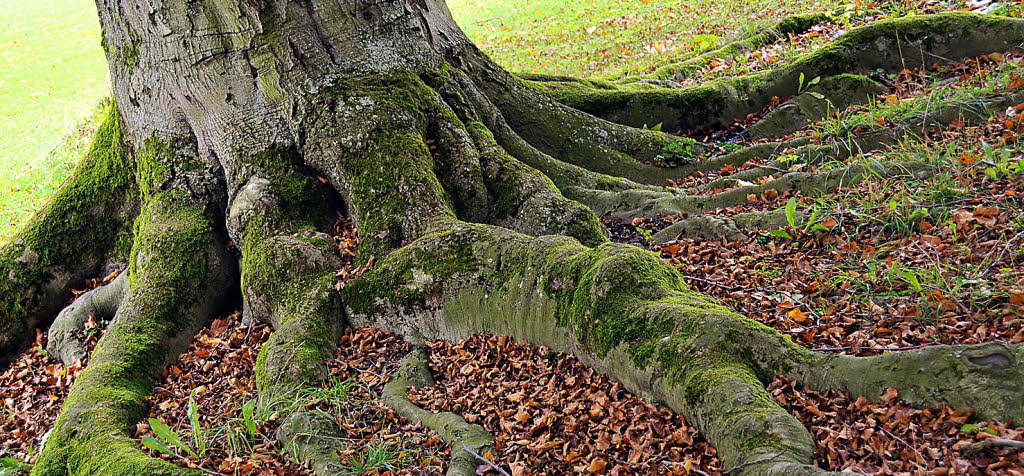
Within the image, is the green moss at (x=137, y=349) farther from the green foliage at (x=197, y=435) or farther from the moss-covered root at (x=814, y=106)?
the moss-covered root at (x=814, y=106)

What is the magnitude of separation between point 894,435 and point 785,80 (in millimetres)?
5813

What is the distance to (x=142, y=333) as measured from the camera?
5270 mm

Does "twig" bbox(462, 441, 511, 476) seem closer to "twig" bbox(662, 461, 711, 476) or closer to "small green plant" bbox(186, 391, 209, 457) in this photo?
"twig" bbox(662, 461, 711, 476)

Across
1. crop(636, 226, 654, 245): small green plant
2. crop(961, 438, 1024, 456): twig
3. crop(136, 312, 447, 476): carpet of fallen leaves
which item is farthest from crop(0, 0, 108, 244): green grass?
crop(961, 438, 1024, 456): twig

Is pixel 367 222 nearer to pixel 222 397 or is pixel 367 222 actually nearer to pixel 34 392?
pixel 222 397

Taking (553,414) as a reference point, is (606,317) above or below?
above

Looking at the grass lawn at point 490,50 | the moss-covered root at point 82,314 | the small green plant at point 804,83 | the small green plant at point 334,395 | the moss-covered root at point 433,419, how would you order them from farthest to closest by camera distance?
the grass lawn at point 490,50 < the small green plant at point 804,83 < the moss-covered root at point 82,314 < the small green plant at point 334,395 < the moss-covered root at point 433,419

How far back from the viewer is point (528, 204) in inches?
209

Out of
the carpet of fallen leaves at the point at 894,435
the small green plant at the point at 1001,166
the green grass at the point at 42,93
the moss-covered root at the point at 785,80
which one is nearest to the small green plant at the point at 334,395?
the carpet of fallen leaves at the point at 894,435

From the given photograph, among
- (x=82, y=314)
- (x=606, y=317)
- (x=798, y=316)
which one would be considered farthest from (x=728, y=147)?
(x=82, y=314)

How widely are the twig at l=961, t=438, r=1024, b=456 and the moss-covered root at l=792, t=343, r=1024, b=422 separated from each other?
0.57 ft

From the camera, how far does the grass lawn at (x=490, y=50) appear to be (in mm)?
12164

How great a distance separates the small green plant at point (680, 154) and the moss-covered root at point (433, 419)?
3.51 m

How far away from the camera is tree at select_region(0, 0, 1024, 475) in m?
3.58
